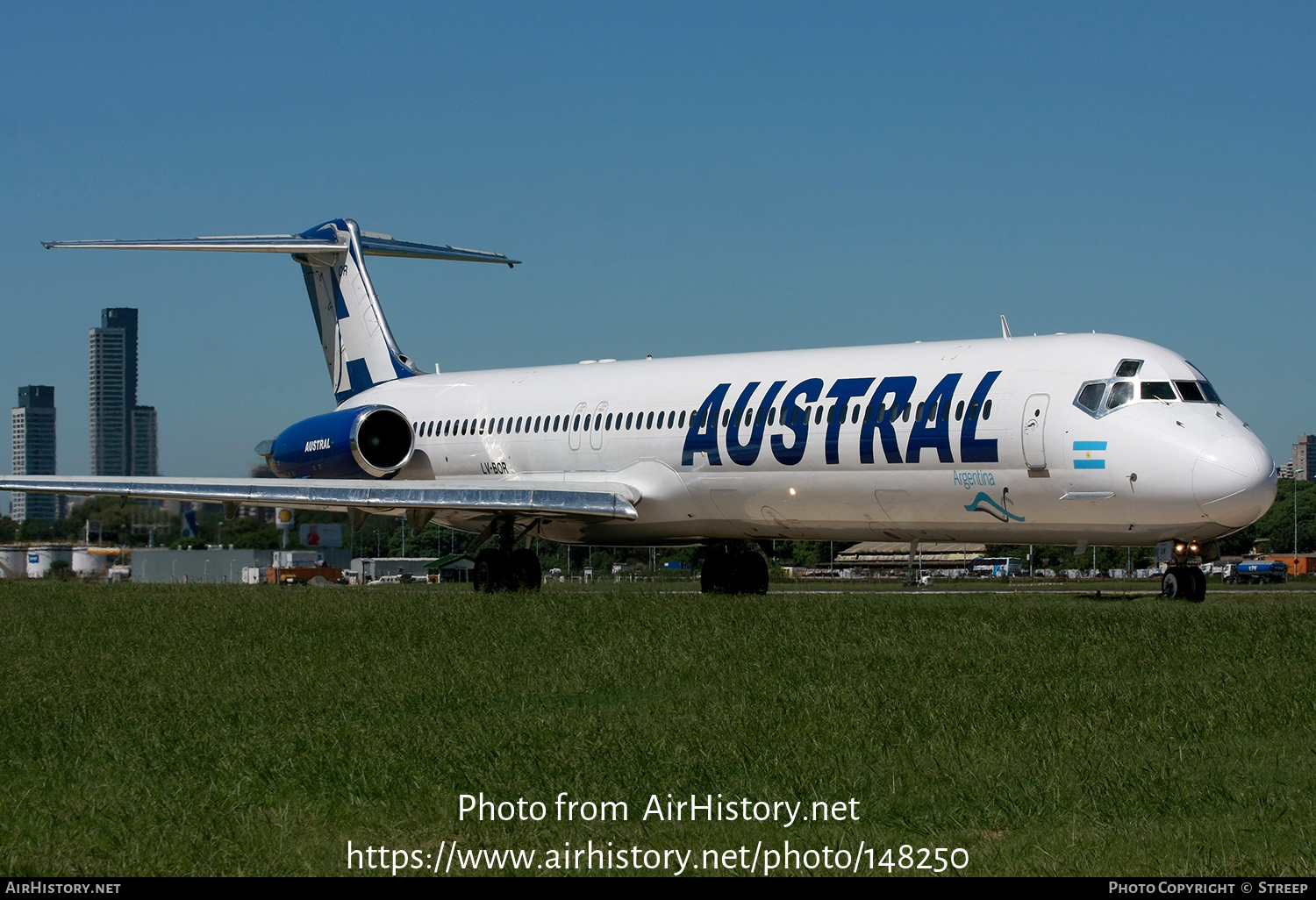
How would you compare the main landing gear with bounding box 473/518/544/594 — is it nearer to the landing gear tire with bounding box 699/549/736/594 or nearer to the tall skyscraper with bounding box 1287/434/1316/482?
the landing gear tire with bounding box 699/549/736/594

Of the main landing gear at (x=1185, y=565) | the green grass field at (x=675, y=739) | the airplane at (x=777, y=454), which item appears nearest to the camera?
the green grass field at (x=675, y=739)

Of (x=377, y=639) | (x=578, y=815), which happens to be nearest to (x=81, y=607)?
(x=377, y=639)

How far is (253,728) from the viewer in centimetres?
901

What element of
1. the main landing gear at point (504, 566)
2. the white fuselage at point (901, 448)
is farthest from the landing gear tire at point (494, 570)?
the white fuselage at point (901, 448)

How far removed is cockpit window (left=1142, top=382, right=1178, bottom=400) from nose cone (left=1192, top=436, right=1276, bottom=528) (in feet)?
3.02

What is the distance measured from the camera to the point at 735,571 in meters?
24.4

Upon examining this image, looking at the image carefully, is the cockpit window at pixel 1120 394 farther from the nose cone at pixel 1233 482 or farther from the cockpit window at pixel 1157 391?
the nose cone at pixel 1233 482

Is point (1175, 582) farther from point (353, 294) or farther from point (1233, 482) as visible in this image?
point (353, 294)

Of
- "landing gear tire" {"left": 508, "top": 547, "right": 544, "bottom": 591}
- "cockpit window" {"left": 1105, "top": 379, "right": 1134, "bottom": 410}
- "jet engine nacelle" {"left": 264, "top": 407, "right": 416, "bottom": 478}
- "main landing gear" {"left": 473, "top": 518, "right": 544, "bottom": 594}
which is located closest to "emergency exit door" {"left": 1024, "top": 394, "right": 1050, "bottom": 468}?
"cockpit window" {"left": 1105, "top": 379, "right": 1134, "bottom": 410}

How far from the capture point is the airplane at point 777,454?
17703 mm

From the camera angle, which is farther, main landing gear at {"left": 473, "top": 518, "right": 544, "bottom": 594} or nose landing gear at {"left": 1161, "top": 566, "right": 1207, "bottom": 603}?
main landing gear at {"left": 473, "top": 518, "right": 544, "bottom": 594}

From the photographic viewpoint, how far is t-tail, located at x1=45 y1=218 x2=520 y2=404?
30281 millimetres

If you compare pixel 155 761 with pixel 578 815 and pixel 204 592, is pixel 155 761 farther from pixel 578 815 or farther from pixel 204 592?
pixel 204 592
